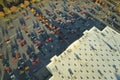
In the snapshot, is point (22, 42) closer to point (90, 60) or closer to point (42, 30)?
point (42, 30)

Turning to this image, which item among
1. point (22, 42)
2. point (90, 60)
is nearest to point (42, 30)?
point (22, 42)

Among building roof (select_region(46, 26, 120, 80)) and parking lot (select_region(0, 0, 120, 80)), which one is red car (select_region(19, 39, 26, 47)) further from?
building roof (select_region(46, 26, 120, 80))

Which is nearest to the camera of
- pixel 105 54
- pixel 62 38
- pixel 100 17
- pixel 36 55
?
pixel 105 54

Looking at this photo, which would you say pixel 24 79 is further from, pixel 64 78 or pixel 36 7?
pixel 36 7

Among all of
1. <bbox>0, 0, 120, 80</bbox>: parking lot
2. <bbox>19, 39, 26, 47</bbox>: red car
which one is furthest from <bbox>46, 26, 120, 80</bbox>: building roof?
<bbox>19, 39, 26, 47</bbox>: red car

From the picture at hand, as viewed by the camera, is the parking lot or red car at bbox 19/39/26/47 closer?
the parking lot

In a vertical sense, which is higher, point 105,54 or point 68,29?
point 105,54

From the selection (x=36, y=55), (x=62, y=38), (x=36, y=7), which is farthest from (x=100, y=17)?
(x=36, y=55)

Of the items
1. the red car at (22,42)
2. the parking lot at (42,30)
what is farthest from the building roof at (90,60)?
the red car at (22,42)

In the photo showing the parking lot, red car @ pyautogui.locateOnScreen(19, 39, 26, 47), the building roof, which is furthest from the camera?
red car @ pyautogui.locateOnScreen(19, 39, 26, 47)
